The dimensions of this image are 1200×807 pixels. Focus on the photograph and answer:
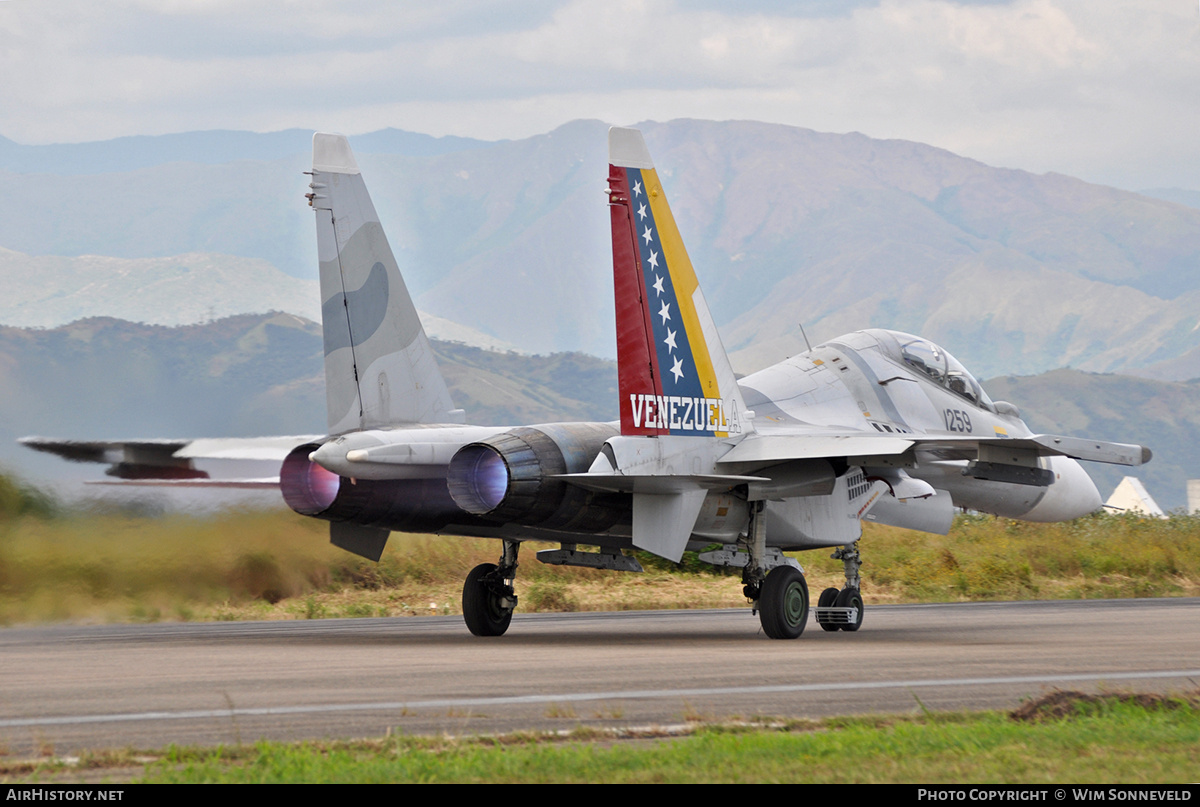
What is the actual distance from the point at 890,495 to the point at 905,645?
3.38 metres

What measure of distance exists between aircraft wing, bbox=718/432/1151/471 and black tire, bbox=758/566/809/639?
1325mm

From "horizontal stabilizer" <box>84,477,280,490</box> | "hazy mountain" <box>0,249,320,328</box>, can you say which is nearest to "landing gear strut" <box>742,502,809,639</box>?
"horizontal stabilizer" <box>84,477,280,490</box>

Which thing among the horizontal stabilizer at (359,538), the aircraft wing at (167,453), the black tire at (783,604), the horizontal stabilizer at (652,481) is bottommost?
the black tire at (783,604)

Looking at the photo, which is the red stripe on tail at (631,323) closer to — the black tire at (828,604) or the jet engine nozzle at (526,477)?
the jet engine nozzle at (526,477)

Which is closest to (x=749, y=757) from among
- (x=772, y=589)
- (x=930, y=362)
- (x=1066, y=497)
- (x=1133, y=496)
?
(x=772, y=589)

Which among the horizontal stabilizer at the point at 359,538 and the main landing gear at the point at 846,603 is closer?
the horizontal stabilizer at the point at 359,538

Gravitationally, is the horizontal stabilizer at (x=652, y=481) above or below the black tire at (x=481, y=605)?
above

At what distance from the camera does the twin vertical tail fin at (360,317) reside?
15398 millimetres

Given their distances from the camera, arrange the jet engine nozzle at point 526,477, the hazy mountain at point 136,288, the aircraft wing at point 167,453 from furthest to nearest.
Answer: the hazy mountain at point 136,288 < the aircraft wing at point 167,453 < the jet engine nozzle at point 526,477

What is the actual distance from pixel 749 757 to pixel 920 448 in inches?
348

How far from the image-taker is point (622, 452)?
14172 millimetres

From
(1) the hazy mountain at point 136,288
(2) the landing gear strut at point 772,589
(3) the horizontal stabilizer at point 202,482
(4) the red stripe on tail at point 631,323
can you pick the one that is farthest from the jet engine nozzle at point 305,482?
(1) the hazy mountain at point 136,288

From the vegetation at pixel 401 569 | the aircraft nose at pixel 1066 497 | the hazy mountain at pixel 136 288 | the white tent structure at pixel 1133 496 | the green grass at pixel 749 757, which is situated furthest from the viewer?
the hazy mountain at pixel 136 288

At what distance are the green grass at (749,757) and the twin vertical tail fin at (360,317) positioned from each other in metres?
8.44
